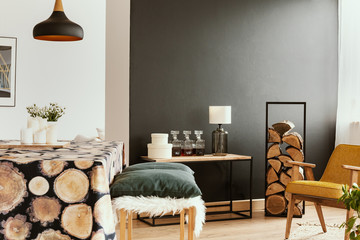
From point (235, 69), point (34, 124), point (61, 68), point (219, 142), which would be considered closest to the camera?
point (34, 124)

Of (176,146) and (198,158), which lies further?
(176,146)

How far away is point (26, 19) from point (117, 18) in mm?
2915

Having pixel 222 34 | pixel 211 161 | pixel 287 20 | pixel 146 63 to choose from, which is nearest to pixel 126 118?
pixel 146 63

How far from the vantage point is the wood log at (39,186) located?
2.50 m

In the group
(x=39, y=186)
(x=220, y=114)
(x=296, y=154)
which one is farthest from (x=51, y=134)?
(x=296, y=154)

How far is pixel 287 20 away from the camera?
596cm

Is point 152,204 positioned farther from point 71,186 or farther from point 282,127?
point 282,127

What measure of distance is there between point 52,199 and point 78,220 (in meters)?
0.17

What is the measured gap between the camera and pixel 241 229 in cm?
474

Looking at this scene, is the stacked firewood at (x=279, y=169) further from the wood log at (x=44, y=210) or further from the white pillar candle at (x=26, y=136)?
the wood log at (x=44, y=210)

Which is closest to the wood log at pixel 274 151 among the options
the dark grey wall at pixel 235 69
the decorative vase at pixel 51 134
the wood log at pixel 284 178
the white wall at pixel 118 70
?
the wood log at pixel 284 178

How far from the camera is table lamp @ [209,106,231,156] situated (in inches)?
203

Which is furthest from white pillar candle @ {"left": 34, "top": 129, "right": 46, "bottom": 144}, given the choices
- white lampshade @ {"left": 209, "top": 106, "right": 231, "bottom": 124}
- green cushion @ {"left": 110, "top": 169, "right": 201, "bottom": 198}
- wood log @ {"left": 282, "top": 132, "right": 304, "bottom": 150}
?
wood log @ {"left": 282, "top": 132, "right": 304, "bottom": 150}

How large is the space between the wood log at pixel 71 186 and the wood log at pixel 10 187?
0.17m
